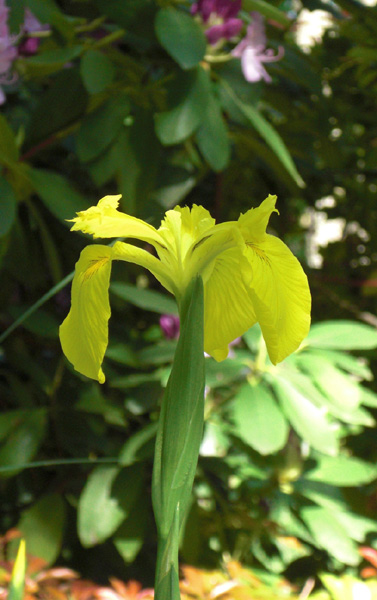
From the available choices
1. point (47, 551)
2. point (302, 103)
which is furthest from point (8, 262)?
point (302, 103)

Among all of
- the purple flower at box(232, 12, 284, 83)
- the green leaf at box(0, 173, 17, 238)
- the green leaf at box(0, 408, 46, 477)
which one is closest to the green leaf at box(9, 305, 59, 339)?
the green leaf at box(0, 408, 46, 477)

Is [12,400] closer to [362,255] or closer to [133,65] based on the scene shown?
[133,65]

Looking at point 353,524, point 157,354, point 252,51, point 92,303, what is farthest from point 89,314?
point 353,524

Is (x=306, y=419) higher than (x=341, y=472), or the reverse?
(x=306, y=419)

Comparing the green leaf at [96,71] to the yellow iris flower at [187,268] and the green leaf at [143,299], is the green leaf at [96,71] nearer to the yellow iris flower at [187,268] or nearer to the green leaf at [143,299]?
the green leaf at [143,299]

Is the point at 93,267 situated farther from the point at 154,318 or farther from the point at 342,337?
the point at 154,318

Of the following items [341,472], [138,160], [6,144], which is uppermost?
[6,144]

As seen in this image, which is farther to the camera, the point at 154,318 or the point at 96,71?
the point at 154,318
